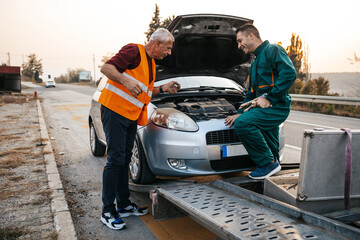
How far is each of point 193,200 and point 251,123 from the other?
1.04 meters

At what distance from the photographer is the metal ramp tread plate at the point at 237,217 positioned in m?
2.00

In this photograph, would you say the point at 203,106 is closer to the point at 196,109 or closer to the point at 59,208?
the point at 196,109

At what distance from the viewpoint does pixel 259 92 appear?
3424mm

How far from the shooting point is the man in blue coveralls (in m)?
A: 3.16

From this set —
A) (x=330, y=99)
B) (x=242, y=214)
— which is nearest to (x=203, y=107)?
(x=242, y=214)

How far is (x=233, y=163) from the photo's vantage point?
137 inches

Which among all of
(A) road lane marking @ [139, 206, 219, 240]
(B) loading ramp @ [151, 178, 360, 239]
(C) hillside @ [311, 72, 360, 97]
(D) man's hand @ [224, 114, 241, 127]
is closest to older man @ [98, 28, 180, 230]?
(A) road lane marking @ [139, 206, 219, 240]

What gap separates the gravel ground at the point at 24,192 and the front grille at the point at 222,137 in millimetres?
1757

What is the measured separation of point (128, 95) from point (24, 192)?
2.00m

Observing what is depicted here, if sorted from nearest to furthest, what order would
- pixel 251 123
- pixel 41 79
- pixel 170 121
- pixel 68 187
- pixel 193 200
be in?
pixel 193 200 → pixel 251 123 → pixel 170 121 → pixel 68 187 → pixel 41 79

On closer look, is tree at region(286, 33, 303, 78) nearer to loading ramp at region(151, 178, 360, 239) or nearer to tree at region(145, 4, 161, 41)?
loading ramp at region(151, 178, 360, 239)

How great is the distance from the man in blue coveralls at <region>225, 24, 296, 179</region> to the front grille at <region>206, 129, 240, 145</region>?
109mm

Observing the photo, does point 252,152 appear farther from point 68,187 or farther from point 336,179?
point 68,187

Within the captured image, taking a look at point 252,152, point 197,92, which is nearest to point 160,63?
point 197,92
